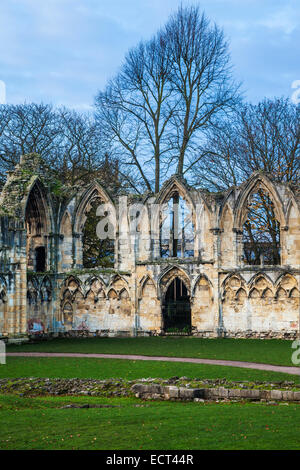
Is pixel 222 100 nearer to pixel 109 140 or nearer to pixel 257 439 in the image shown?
pixel 109 140

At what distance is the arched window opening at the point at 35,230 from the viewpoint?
29391 millimetres

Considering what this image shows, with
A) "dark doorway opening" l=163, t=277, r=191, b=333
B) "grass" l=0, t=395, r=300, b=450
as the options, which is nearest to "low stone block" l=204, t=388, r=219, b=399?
"grass" l=0, t=395, r=300, b=450

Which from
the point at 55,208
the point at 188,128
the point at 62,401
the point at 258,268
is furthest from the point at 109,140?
the point at 62,401

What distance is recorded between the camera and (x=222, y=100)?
3753 cm

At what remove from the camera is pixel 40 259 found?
1188 inches

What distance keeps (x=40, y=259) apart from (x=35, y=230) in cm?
140

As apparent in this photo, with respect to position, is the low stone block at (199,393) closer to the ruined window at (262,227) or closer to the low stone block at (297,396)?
the low stone block at (297,396)

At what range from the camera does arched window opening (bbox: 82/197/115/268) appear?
36812 millimetres

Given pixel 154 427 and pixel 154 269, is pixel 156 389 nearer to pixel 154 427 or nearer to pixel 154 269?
pixel 154 427

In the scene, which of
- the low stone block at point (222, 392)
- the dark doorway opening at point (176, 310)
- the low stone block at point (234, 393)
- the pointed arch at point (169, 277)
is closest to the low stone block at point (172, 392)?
the low stone block at point (222, 392)

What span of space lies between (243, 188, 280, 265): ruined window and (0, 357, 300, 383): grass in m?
14.7

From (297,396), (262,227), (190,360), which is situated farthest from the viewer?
(262,227)

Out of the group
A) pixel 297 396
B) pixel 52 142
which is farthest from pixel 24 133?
pixel 297 396
